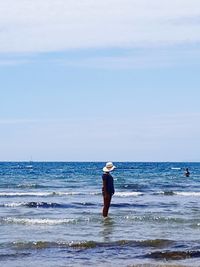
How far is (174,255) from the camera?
1395cm

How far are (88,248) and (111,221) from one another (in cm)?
556

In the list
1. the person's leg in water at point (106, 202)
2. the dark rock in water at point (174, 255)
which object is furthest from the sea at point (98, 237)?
the person's leg in water at point (106, 202)

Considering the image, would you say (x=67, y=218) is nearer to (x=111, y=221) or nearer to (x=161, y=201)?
(x=111, y=221)

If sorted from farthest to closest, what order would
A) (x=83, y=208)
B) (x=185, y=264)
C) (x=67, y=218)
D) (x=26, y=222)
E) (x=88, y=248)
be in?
(x=83, y=208), (x=67, y=218), (x=26, y=222), (x=88, y=248), (x=185, y=264)

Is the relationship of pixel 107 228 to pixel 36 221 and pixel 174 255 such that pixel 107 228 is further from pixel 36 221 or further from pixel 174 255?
pixel 174 255

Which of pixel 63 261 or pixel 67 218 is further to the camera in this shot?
pixel 67 218


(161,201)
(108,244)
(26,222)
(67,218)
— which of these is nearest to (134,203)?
(161,201)

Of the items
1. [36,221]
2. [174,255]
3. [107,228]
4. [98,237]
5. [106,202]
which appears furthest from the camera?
[106,202]

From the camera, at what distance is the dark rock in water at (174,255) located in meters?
13.8

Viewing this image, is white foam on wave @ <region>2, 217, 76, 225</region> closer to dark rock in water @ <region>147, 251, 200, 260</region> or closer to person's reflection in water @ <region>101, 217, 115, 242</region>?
person's reflection in water @ <region>101, 217, 115, 242</region>

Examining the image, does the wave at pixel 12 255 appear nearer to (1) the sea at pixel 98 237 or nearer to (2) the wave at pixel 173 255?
(1) the sea at pixel 98 237

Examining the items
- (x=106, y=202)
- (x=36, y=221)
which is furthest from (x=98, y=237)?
(x=106, y=202)

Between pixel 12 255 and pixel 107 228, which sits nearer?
pixel 12 255

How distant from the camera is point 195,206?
1095 inches
